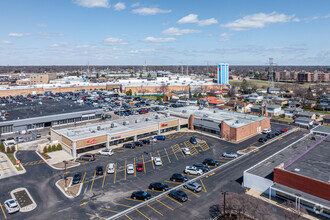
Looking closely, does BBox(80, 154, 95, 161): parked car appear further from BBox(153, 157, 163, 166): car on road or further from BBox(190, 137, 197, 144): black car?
BBox(190, 137, 197, 144): black car

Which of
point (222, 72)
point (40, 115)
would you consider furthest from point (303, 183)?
point (222, 72)

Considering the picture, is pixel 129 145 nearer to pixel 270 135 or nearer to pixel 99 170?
pixel 99 170

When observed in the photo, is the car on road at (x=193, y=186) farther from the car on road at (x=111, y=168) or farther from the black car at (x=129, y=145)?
the black car at (x=129, y=145)

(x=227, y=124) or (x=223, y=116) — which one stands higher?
(x=223, y=116)

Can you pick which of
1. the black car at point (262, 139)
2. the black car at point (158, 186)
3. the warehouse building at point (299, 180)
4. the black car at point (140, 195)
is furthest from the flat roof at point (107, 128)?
the warehouse building at point (299, 180)

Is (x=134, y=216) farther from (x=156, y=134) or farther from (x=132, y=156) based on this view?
(x=156, y=134)

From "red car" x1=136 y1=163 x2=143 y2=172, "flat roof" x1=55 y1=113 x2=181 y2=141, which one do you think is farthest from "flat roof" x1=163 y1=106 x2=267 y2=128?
"red car" x1=136 y1=163 x2=143 y2=172
